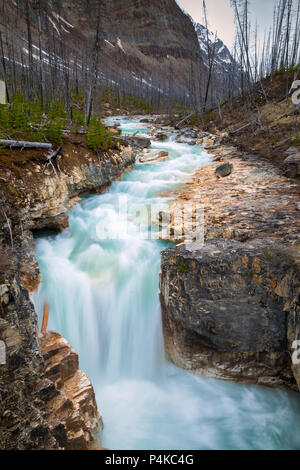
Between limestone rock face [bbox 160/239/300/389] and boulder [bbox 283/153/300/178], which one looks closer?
limestone rock face [bbox 160/239/300/389]

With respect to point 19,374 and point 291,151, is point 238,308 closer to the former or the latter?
point 19,374

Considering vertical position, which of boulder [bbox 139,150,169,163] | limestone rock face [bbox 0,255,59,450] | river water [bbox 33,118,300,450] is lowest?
river water [bbox 33,118,300,450]

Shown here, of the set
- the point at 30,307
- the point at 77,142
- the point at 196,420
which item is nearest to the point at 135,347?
the point at 196,420

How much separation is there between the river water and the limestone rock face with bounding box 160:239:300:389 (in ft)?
1.23

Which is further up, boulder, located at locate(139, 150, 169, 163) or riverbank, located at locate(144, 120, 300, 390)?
boulder, located at locate(139, 150, 169, 163)

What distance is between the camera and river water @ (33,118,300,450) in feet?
12.1

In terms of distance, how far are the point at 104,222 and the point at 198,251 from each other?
4090 mm

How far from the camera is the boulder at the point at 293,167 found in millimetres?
7981

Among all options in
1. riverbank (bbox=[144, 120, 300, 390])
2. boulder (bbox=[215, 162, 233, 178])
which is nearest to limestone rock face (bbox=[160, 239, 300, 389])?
riverbank (bbox=[144, 120, 300, 390])

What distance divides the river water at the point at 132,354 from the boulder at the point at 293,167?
4508 mm

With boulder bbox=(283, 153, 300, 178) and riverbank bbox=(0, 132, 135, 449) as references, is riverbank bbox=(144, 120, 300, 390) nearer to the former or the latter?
riverbank bbox=(0, 132, 135, 449)

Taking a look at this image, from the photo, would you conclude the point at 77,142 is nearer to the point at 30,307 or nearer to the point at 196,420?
the point at 30,307

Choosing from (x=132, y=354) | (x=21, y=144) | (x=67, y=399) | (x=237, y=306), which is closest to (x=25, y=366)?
(x=67, y=399)

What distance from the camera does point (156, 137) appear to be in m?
19.7
